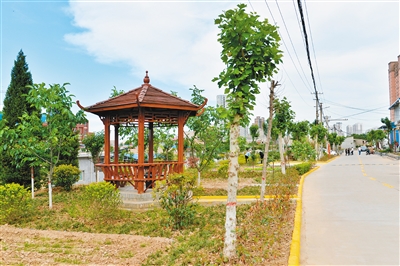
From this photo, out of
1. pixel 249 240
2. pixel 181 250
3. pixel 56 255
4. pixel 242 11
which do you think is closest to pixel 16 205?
pixel 56 255

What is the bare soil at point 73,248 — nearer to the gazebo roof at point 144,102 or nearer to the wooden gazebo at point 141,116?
the wooden gazebo at point 141,116

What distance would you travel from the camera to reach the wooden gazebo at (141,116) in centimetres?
989

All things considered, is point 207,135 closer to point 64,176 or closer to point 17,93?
point 64,176

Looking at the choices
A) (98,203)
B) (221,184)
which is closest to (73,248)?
(98,203)

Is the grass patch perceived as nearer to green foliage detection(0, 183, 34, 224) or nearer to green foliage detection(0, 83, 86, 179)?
green foliage detection(0, 183, 34, 224)

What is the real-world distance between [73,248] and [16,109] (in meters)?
9.85

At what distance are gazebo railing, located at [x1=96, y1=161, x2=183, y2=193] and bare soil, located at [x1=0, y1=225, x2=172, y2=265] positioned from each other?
3.31 m

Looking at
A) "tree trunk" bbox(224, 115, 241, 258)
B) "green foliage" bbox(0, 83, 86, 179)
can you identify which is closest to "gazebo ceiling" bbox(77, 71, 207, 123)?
"green foliage" bbox(0, 83, 86, 179)

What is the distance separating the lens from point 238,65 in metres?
4.89

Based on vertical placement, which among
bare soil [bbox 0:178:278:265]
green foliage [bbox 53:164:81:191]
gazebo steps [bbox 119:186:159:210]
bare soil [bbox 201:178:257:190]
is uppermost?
green foliage [bbox 53:164:81:191]

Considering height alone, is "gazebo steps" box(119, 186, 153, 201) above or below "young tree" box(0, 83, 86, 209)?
below

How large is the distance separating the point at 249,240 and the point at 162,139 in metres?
10.3

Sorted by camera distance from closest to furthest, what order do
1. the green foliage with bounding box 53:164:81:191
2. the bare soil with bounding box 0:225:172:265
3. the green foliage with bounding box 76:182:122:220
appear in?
the bare soil with bounding box 0:225:172:265 < the green foliage with bounding box 76:182:122:220 < the green foliage with bounding box 53:164:81:191

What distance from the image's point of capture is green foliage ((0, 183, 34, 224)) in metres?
7.98
